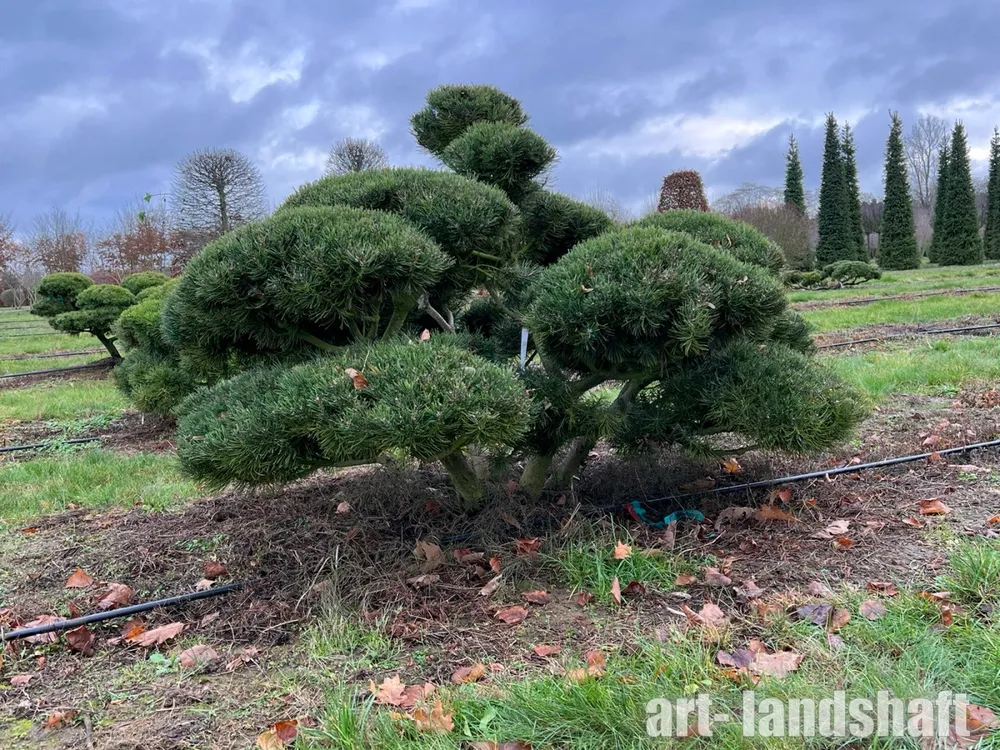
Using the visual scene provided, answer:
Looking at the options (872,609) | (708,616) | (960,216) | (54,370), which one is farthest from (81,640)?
(960,216)

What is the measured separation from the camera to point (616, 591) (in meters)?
2.31

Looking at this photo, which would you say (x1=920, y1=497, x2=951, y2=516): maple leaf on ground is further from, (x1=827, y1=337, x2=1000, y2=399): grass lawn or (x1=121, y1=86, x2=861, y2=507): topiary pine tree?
(x1=827, y1=337, x2=1000, y2=399): grass lawn

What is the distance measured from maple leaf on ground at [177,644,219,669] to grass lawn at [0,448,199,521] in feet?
4.24

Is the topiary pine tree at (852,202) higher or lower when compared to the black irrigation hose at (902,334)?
higher

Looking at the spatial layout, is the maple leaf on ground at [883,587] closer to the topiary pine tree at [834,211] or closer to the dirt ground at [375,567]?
the dirt ground at [375,567]

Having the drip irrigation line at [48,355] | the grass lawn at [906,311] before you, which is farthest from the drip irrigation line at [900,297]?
the drip irrigation line at [48,355]

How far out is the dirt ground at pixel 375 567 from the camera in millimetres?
1935

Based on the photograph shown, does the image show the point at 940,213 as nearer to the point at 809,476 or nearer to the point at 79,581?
the point at 809,476

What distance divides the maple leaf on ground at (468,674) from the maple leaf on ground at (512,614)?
0.91 ft

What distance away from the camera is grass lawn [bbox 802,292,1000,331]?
9852mm

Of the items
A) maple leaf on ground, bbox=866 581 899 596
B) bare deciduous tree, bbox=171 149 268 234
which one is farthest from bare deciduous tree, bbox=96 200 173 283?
maple leaf on ground, bbox=866 581 899 596

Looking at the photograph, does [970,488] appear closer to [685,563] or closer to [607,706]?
[685,563]

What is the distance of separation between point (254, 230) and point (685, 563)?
80.7 inches

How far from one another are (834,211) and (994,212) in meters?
8.58
